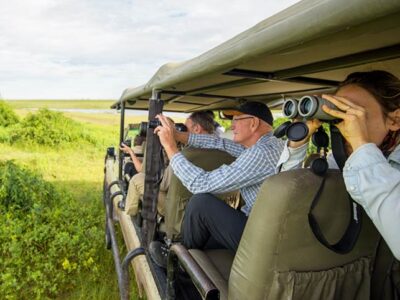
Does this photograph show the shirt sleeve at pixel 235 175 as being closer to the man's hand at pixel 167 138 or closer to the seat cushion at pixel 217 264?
the man's hand at pixel 167 138

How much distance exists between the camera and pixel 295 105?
1497 mm

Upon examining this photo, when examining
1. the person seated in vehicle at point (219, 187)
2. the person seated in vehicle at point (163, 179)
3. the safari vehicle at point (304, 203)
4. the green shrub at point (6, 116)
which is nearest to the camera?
the safari vehicle at point (304, 203)

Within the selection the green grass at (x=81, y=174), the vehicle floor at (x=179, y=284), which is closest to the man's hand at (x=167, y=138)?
the vehicle floor at (x=179, y=284)

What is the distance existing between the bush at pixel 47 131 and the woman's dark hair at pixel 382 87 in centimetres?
1627

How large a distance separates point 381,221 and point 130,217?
3057mm

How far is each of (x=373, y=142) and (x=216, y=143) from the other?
7.77 ft

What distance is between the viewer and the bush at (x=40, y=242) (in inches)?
157

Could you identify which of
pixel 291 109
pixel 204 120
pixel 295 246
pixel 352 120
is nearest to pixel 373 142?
pixel 352 120

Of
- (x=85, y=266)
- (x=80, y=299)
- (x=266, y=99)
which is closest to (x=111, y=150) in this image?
(x=85, y=266)

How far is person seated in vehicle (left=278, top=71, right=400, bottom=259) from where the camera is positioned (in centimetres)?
115

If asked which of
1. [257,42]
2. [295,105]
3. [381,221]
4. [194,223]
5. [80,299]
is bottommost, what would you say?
[80,299]

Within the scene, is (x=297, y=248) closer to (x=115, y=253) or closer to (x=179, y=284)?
(x=179, y=284)

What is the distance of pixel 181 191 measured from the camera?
289 centimetres

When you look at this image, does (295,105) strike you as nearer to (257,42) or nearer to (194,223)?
(257,42)
